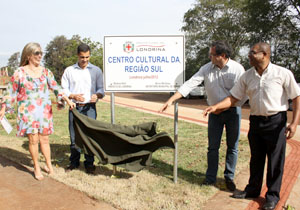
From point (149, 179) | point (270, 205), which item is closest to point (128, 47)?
point (149, 179)

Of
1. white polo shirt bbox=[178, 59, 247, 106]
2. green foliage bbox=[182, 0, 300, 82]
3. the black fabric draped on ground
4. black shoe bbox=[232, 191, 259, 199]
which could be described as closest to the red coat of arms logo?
white polo shirt bbox=[178, 59, 247, 106]

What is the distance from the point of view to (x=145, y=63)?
421 centimetres

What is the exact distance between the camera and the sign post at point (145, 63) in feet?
13.6

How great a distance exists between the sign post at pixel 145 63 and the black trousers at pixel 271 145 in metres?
1.13

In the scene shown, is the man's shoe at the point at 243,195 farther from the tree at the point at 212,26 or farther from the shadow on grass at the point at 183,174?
the tree at the point at 212,26

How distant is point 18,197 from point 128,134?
5.50 ft

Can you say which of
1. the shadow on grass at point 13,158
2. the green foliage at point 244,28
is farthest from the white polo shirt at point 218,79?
the green foliage at point 244,28

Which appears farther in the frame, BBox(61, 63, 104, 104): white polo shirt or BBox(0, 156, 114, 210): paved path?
BBox(61, 63, 104, 104): white polo shirt

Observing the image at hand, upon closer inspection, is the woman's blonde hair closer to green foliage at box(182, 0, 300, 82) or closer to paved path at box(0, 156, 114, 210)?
paved path at box(0, 156, 114, 210)

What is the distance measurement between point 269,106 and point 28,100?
3294 millimetres

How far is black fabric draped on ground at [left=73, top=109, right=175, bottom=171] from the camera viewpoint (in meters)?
4.14

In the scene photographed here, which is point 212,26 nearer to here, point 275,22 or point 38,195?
point 275,22

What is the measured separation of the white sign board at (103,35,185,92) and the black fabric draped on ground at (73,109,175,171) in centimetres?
62

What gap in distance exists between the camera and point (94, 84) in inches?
183
